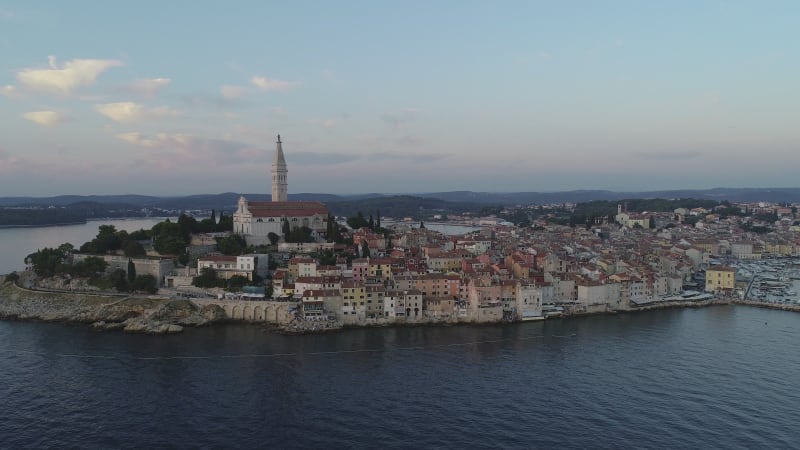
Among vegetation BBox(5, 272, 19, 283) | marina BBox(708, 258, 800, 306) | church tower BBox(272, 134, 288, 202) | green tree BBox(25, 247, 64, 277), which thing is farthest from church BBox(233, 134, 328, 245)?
marina BBox(708, 258, 800, 306)

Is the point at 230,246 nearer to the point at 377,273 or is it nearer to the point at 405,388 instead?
the point at 377,273

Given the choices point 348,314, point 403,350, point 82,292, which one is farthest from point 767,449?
point 82,292

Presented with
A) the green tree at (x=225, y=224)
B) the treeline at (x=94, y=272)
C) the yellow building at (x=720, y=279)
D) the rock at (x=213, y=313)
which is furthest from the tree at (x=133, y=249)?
the yellow building at (x=720, y=279)

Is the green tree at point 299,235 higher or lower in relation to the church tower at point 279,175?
lower

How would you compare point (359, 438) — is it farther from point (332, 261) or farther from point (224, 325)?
point (332, 261)

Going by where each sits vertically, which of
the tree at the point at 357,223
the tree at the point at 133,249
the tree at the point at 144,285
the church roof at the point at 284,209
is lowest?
the tree at the point at 144,285

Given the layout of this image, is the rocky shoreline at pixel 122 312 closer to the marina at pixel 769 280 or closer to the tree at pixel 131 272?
the tree at pixel 131 272
